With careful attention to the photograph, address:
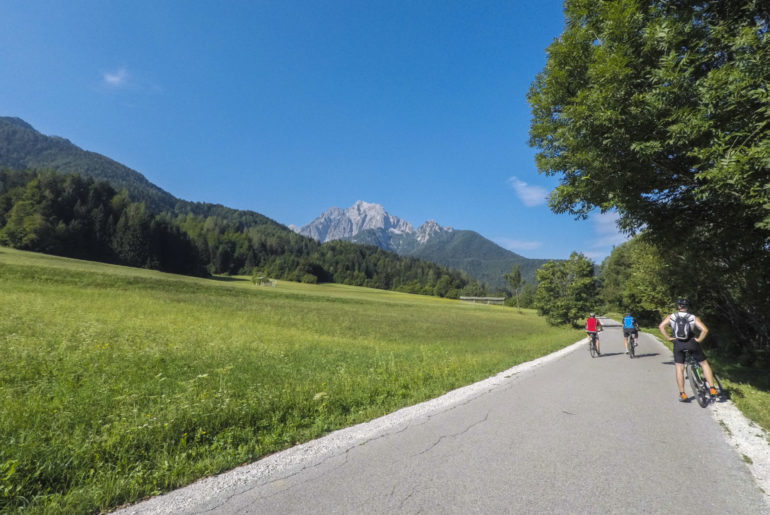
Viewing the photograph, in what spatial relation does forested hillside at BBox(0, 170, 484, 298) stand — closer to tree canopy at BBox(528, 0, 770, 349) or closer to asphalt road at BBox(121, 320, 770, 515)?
asphalt road at BBox(121, 320, 770, 515)

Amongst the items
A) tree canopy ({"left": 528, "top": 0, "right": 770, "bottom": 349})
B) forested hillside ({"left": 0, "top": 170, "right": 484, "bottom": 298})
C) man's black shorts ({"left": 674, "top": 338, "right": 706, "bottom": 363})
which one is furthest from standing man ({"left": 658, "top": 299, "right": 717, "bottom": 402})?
forested hillside ({"left": 0, "top": 170, "right": 484, "bottom": 298})

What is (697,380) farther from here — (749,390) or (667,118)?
(667,118)

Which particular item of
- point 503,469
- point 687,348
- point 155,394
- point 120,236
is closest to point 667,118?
point 687,348

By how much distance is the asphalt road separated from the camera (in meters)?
3.71

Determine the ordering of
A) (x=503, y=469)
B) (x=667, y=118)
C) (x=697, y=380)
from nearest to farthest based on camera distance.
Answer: (x=503, y=469)
(x=667, y=118)
(x=697, y=380)

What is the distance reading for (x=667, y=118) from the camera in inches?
271

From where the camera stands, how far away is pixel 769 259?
10.6 meters

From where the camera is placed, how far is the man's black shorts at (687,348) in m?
8.12

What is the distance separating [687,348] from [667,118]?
556cm

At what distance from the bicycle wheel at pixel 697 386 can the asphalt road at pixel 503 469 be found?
23 cm

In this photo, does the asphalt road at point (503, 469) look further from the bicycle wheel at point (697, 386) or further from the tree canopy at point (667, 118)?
the tree canopy at point (667, 118)

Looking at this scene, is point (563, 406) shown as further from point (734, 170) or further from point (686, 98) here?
point (686, 98)

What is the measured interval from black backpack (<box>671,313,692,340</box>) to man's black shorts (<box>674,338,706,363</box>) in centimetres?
12

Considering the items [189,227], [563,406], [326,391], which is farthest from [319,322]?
[189,227]
